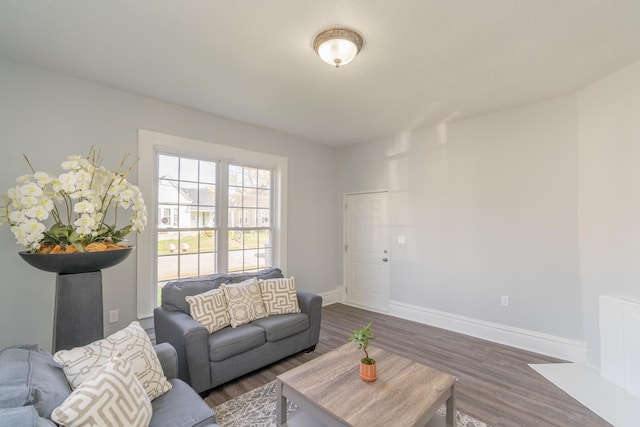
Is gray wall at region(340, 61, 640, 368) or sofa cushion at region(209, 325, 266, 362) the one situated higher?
gray wall at region(340, 61, 640, 368)

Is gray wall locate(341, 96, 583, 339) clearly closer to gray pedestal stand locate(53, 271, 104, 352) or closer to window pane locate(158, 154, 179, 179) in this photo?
window pane locate(158, 154, 179, 179)

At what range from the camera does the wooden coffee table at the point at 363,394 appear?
1506 millimetres

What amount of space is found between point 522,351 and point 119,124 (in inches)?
→ 196

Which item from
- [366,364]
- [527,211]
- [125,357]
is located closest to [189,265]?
[125,357]

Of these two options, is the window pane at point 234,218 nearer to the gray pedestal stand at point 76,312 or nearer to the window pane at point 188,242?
the window pane at point 188,242

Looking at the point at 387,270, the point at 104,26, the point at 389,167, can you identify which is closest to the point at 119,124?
the point at 104,26

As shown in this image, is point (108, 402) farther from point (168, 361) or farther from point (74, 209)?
point (74, 209)

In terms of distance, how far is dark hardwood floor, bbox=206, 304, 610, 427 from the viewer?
211cm

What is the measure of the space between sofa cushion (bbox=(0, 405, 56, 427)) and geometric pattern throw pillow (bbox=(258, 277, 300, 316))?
6.96ft

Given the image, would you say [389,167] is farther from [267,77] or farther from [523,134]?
[267,77]

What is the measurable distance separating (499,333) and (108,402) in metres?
3.81

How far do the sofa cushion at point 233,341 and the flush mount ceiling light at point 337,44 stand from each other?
2.40m

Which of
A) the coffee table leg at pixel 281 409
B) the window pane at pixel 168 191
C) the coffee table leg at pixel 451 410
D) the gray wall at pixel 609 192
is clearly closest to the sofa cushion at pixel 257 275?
the window pane at pixel 168 191

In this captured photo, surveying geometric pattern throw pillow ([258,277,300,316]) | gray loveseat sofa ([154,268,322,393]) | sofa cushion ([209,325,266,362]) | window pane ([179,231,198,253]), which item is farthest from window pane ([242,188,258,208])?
sofa cushion ([209,325,266,362])
